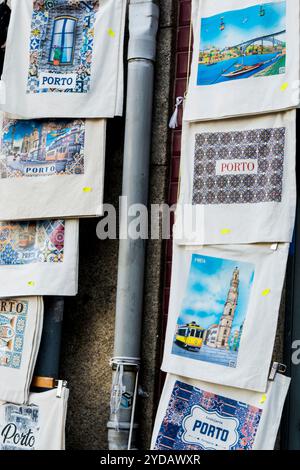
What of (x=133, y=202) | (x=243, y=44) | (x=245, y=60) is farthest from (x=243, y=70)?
(x=133, y=202)

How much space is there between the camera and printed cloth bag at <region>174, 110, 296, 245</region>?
5.76m

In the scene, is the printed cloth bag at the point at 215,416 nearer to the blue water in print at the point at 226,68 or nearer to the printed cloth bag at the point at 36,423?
the printed cloth bag at the point at 36,423

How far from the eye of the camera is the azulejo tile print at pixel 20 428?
629 cm

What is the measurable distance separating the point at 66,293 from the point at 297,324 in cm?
151

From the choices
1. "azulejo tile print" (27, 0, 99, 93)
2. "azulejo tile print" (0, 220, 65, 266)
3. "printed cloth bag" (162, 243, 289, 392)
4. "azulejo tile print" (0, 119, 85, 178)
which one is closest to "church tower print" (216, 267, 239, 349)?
"printed cloth bag" (162, 243, 289, 392)

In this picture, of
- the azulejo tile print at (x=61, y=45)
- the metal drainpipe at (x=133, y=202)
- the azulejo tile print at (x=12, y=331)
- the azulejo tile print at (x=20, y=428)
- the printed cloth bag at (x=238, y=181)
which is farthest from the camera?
the azulejo tile print at (x=61, y=45)

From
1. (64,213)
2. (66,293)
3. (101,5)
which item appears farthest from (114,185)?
(101,5)

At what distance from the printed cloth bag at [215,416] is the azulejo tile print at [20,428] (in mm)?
866

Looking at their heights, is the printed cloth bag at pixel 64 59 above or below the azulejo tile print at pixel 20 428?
above

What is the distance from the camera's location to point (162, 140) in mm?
6469

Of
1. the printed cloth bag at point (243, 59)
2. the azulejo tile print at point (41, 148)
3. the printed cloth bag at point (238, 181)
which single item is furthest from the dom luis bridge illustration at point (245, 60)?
the azulejo tile print at point (41, 148)

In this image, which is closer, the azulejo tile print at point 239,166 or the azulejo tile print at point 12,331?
the azulejo tile print at point 239,166
